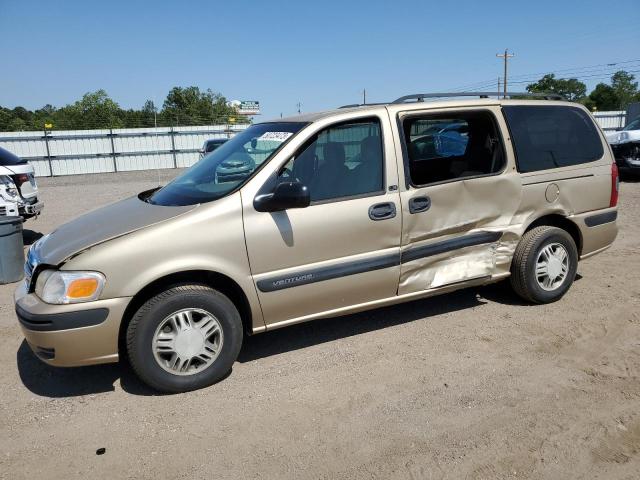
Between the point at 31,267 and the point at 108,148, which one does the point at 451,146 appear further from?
the point at 108,148

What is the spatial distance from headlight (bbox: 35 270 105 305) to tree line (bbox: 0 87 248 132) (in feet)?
95.6

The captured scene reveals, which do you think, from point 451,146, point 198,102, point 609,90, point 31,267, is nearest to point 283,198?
point 31,267

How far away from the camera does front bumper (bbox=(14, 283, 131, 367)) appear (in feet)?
10.2

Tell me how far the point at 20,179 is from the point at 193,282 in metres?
5.83

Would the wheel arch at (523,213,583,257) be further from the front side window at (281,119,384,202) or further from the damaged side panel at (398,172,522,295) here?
the front side window at (281,119,384,202)

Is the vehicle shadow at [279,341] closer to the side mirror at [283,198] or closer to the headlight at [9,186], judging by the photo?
the side mirror at [283,198]

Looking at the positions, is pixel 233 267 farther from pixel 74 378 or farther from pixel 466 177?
pixel 466 177

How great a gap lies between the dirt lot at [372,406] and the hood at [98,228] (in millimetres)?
987

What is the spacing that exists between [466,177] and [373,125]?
3.07 feet

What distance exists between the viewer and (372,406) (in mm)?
3176

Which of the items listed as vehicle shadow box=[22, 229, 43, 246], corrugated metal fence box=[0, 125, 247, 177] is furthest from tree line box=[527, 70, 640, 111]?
vehicle shadow box=[22, 229, 43, 246]

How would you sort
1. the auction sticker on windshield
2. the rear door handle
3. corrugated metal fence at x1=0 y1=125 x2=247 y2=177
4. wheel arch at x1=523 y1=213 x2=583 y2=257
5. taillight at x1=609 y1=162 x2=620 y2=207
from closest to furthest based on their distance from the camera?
the auction sticker on windshield → the rear door handle → wheel arch at x1=523 y1=213 x2=583 y2=257 → taillight at x1=609 y1=162 x2=620 y2=207 → corrugated metal fence at x1=0 y1=125 x2=247 y2=177

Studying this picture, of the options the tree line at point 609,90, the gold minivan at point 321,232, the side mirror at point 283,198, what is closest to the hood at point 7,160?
the gold minivan at point 321,232

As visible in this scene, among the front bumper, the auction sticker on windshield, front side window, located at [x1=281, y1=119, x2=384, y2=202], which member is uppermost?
the auction sticker on windshield
